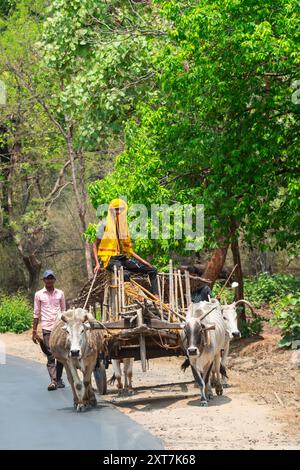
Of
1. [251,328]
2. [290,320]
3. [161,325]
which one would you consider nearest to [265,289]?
[251,328]

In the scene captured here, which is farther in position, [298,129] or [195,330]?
[298,129]

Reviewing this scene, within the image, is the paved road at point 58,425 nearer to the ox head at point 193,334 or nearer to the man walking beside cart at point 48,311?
the man walking beside cart at point 48,311

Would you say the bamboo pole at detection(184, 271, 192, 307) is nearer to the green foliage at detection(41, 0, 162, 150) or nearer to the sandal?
the sandal

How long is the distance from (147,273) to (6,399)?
2.80m

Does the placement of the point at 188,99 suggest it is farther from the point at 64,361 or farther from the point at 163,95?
the point at 64,361

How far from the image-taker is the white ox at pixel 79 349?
12820 millimetres

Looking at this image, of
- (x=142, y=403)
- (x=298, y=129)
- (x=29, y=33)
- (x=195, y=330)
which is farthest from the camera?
(x=29, y=33)

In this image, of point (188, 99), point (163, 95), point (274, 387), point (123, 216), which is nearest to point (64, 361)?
point (123, 216)

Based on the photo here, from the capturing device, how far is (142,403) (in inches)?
551

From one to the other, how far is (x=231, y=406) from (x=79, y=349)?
215cm

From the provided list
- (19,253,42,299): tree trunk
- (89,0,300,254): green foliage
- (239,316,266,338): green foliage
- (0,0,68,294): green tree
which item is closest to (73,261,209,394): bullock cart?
(89,0,300,254): green foliage

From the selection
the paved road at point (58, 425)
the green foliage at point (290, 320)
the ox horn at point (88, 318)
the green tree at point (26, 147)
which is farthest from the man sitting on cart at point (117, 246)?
the green tree at point (26, 147)

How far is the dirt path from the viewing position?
10.6 m

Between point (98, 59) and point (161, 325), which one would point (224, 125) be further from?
point (161, 325)
